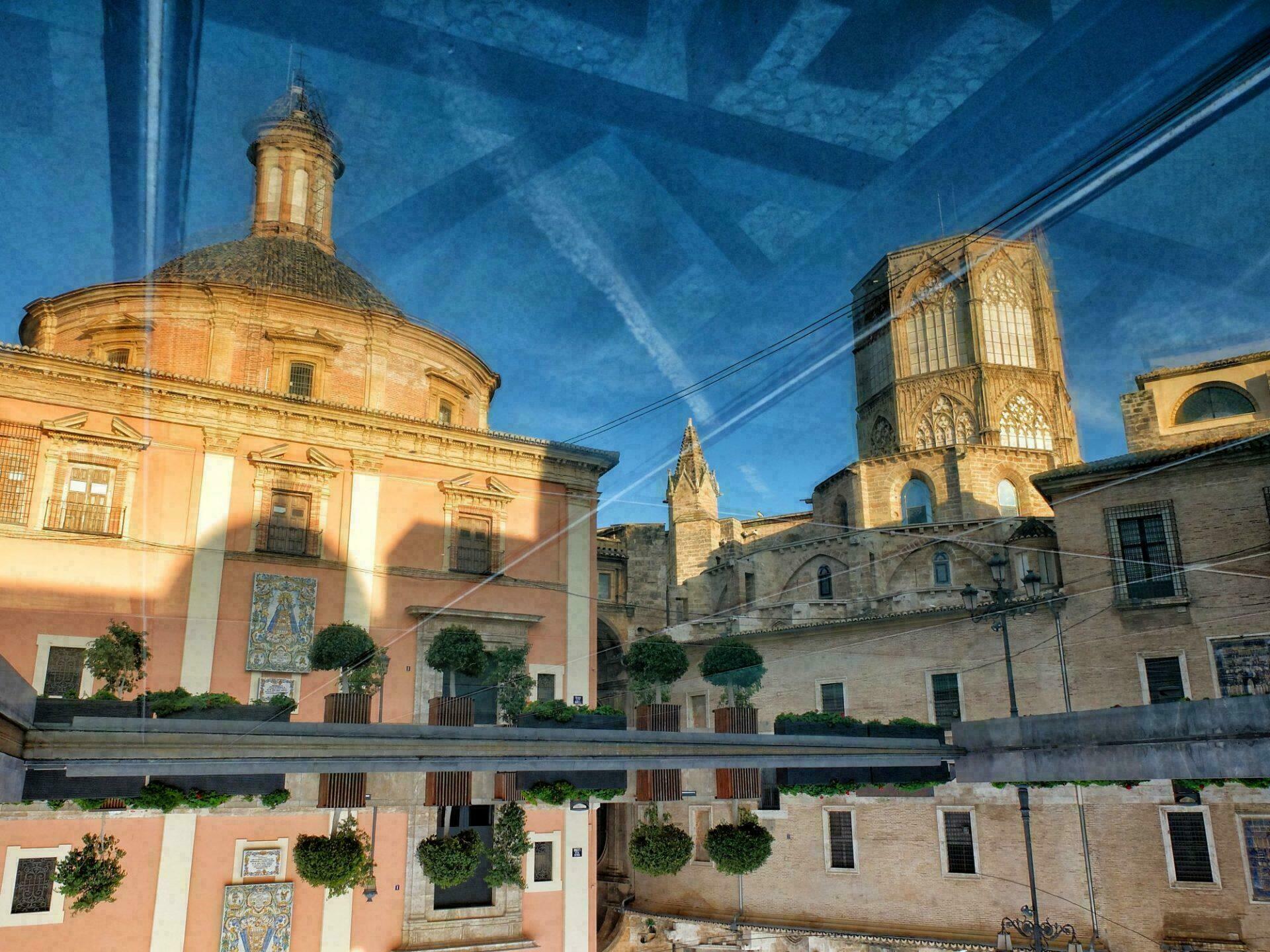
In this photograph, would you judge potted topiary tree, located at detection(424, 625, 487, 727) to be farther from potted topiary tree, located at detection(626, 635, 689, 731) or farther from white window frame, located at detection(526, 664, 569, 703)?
white window frame, located at detection(526, 664, 569, 703)

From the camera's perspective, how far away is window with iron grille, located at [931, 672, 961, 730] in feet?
102

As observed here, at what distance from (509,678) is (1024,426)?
43.4 meters

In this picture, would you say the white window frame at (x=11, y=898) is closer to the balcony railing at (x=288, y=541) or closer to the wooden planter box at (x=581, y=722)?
the balcony railing at (x=288, y=541)

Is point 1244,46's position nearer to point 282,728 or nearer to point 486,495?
point 282,728

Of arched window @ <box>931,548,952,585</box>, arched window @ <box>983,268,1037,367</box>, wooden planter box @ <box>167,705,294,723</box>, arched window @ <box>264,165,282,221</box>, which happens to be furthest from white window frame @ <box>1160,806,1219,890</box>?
arched window @ <box>983,268,1037,367</box>

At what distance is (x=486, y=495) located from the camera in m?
30.3

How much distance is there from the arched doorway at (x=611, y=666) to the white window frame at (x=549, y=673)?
17.6 meters

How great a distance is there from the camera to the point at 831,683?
3444 centimetres

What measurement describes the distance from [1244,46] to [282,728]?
11922 millimetres

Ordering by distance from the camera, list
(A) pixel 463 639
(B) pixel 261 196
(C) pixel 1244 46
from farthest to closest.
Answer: (B) pixel 261 196, (A) pixel 463 639, (C) pixel 1244 46

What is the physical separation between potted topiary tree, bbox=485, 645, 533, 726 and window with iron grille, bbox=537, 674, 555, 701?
0.55 meters

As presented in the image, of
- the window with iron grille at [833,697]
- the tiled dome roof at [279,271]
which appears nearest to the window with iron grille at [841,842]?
the window with iron grille at [833,697]

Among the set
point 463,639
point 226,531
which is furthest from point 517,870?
point 226,531

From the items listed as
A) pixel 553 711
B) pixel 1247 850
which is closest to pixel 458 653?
pixel 553 711
